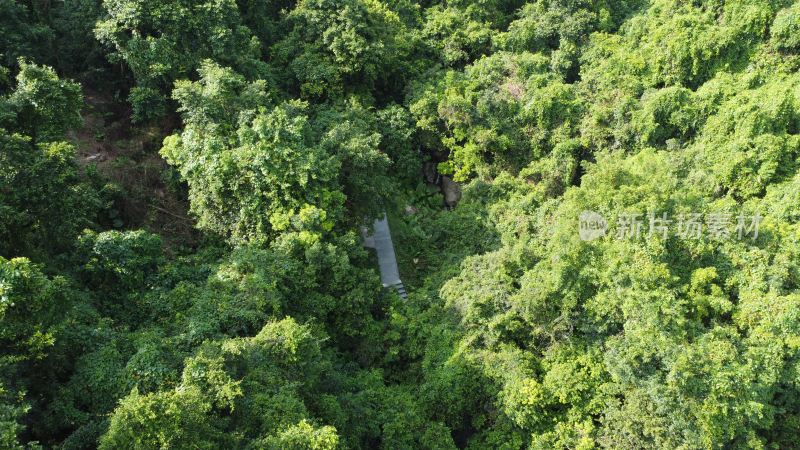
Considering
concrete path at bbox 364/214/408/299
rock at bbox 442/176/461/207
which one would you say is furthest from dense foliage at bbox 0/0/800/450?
rock at bbox 442/176/461/207

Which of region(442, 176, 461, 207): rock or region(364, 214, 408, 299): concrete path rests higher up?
region(442, 176, 461, 207): rock

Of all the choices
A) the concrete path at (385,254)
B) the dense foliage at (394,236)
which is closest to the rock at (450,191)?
the dense foliage at (394,236)

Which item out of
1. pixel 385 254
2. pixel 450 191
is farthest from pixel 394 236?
pixel 450 191

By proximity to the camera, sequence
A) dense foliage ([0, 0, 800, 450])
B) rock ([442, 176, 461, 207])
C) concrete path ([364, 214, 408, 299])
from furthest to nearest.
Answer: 1. rock ([442, 176, 461, 207])
2. concrete path ([364, 214, 408, 299])
3. dense foliage ([0, 0, 800, 450])

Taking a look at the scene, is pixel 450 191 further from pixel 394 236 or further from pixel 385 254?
pixel 385 254

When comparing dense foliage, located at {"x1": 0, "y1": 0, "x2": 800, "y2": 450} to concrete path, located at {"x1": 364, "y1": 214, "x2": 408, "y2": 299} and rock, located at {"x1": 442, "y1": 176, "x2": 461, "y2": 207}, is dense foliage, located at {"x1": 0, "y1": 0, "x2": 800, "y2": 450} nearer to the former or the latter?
concrete path, located at {"x1": 364, "y1": 214, "x2": 408, "y2": 299}

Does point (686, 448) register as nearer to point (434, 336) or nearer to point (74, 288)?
point (434, 336)
